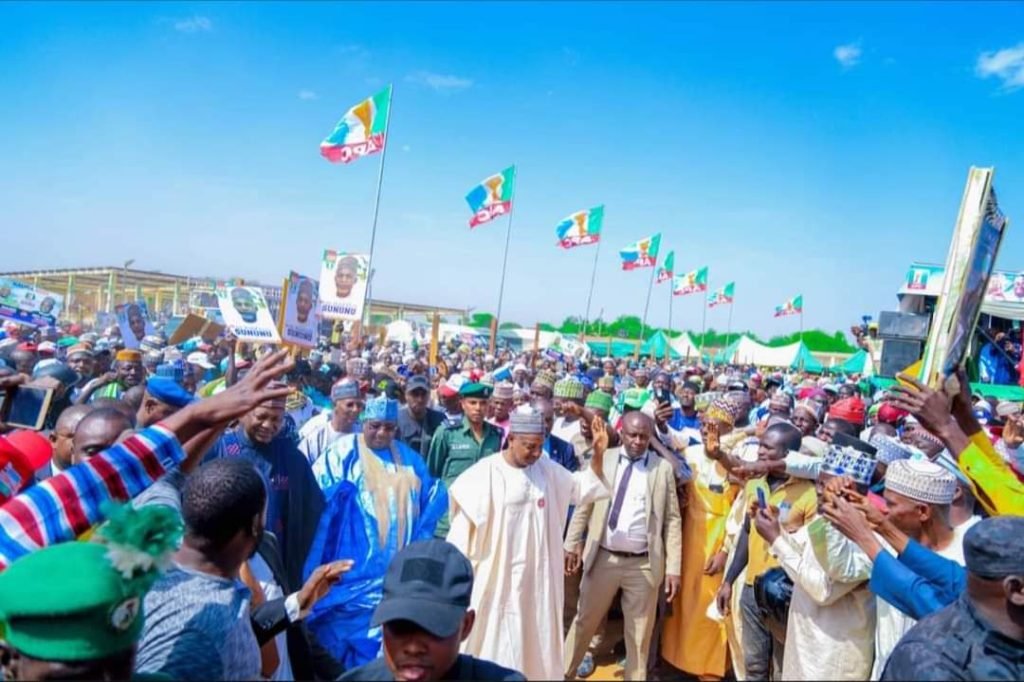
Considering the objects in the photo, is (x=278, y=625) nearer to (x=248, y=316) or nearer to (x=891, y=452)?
(x=891, y=452)

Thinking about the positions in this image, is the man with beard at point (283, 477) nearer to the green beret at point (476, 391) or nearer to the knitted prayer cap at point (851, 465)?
the green beret at point (476, 391)

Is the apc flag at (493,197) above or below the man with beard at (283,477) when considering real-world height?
above

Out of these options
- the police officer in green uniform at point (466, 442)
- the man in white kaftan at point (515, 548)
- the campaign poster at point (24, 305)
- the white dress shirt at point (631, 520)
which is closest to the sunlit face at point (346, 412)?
the police officer in green uniform at point (466, 442)

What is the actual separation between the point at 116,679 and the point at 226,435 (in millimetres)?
3046

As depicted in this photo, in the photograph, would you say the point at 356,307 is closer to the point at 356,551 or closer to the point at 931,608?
the point at 356,551

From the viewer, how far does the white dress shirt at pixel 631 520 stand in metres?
4.64

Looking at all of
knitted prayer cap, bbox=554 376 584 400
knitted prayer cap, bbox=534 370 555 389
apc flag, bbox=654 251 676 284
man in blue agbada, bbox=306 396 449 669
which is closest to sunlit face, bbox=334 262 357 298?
knitted prayer cap, bbox=534 370 555 389

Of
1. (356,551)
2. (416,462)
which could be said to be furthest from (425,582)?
(416,462)

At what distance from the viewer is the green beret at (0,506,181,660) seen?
125 cm

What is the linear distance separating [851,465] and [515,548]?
72.2 inches

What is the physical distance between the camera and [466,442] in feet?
18.2

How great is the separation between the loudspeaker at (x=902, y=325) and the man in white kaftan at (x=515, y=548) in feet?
27.7

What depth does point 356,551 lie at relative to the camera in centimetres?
414

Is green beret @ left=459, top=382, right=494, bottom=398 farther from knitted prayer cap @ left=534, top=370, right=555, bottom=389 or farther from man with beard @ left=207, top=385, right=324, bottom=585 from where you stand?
knitted prayer cap @ left=534, top=370, right=555, bottom=389
